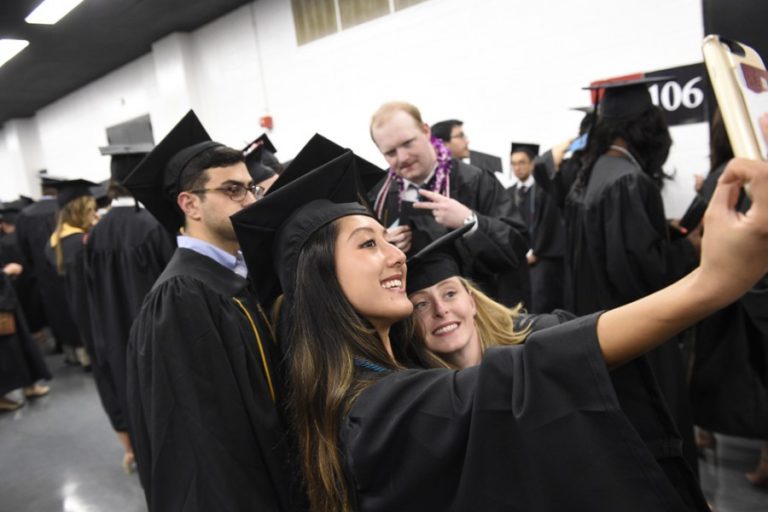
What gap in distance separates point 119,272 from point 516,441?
357 centimetres

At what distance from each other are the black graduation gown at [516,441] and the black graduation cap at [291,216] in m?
0.54

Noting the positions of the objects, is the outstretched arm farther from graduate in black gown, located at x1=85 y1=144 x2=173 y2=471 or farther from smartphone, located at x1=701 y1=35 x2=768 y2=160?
graduate in black gown, located at x1=85 y1=144 x2=173 y2=471

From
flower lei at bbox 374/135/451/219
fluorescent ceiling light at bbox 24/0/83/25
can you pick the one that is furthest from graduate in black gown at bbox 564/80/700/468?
fluorescent ceiling light at bbox 24/0/83/25

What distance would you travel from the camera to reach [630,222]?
9.57 ft

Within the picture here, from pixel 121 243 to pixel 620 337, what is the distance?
11.9 ft

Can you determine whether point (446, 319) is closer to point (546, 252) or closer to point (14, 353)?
point (546, 252)

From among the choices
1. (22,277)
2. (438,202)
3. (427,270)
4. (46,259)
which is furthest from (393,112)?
(22,277)

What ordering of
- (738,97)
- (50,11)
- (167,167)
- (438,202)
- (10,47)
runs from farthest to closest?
(10,47) < (50,11) < (438,202) < (167,167) < (738,97)

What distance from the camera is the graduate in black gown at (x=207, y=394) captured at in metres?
1.56

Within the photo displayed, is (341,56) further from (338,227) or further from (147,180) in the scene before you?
(338,227)

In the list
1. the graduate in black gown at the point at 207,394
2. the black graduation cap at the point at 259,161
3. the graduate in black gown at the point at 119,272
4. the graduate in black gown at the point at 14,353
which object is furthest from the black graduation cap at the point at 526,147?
the graduate in black gown at the point at 14,353

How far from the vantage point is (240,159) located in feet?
6.99

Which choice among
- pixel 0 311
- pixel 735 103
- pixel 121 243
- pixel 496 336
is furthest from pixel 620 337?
pixel 0 311

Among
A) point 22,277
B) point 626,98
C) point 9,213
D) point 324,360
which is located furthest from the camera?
point 9,213
